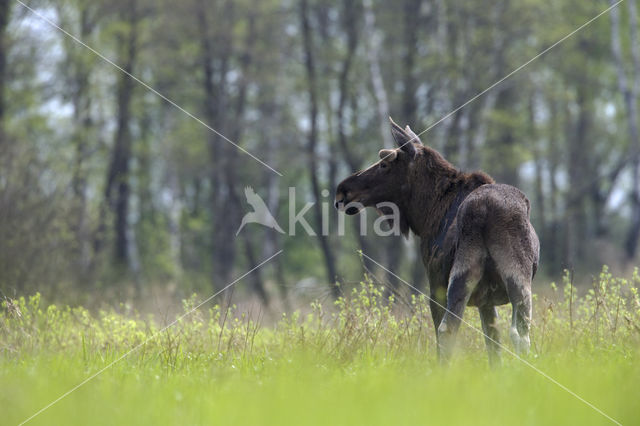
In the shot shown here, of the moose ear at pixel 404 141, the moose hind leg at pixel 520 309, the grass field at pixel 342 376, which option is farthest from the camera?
the moose ear at pixel 404 141

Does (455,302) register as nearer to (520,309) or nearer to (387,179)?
(520,309)

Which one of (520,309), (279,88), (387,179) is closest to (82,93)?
(279,88)

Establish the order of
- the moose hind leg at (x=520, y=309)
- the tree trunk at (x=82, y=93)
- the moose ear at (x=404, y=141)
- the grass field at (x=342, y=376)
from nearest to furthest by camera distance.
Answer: the grass field at (x=342, y=376), the moose hind leg at (x=520, y=309), the moose ear at (x=404, y=141), the tree trunk at (x=82, y=93)

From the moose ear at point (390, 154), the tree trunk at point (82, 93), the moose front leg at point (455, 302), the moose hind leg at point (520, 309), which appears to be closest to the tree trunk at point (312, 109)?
the tree trunk at point (82, 93)

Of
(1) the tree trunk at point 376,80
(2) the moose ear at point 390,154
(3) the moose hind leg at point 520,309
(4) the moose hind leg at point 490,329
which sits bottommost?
(4) the moose hind leg at point 490,329

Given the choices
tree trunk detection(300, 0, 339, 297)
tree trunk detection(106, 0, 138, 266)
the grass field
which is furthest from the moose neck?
tree trunk detection(106, 0, 138, 266)

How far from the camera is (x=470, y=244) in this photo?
598 centimetres

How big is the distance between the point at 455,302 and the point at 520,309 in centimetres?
51

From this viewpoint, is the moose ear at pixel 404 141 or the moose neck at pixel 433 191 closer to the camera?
the moose neck at pixel 433 191

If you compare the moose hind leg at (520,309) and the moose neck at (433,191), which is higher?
the moose neck at (433,191)

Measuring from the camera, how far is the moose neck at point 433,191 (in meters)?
6.91

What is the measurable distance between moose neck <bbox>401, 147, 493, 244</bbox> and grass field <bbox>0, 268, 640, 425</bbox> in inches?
33.1

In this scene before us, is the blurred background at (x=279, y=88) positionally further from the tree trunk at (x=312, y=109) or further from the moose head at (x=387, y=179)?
the moose head at (x=387, y=179)

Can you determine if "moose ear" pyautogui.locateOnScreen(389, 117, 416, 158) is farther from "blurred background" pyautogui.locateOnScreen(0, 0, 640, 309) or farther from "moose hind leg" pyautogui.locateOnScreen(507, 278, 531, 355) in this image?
"blurred background" pyautogui.locateOnScreen(0, 0, 640, 309)
